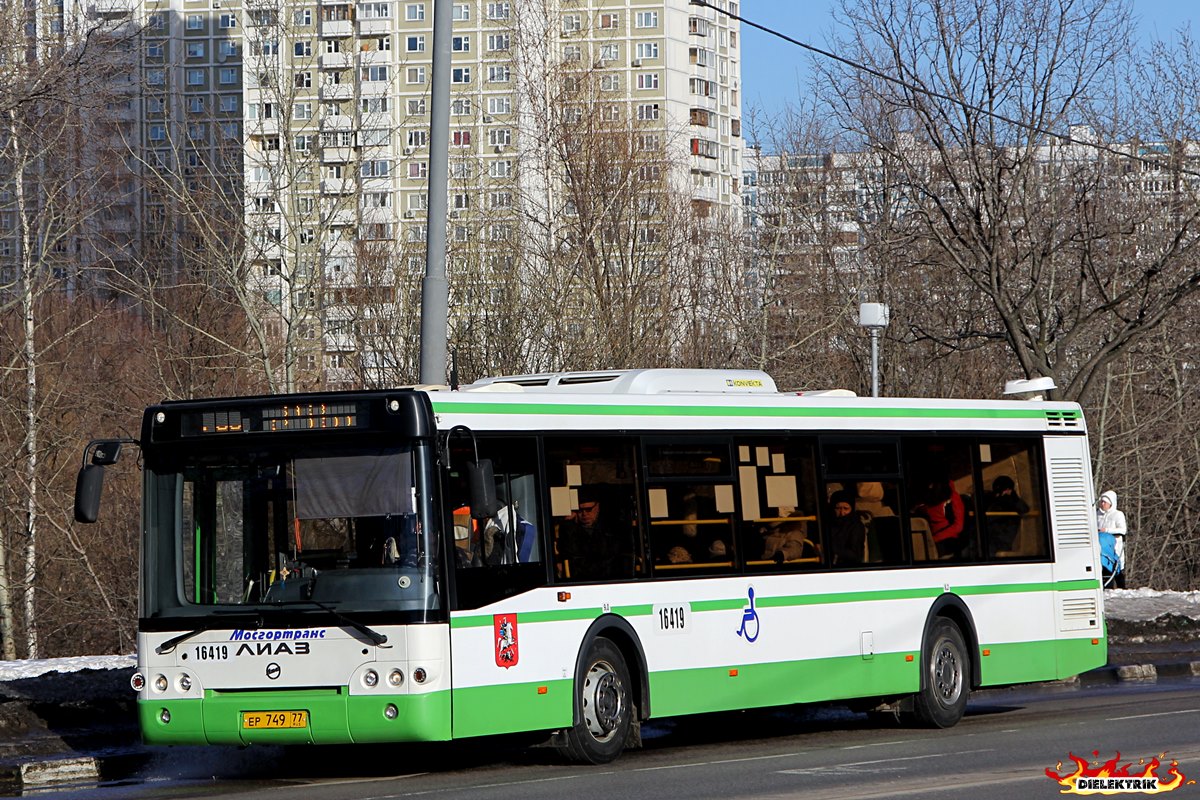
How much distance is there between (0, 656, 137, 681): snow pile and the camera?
16203mm

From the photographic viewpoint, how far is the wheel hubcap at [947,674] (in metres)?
15.7

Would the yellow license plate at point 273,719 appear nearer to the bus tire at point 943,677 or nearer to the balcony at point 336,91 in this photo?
the bus tire at point 943,677

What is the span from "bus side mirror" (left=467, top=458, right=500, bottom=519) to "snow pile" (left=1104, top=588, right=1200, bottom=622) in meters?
14.1

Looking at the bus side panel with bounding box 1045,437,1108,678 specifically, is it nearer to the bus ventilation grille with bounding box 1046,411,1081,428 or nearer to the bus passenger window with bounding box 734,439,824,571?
the bus ventilation grille with bounding box 1046,411,1081,428

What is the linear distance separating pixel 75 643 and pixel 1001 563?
25.6m

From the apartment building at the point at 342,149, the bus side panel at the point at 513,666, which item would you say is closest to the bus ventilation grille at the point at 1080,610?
the bus side panel at the point at 513,666

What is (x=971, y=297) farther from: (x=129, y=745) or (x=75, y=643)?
(x=129, y=745)

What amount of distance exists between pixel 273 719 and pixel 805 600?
4546 millimetres

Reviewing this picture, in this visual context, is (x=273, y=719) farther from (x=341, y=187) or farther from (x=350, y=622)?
(x=341, y=187)

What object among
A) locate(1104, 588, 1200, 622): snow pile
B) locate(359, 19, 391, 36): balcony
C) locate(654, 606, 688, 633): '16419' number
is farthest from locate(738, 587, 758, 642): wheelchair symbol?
locate(359, 19, 391, 36): balcony

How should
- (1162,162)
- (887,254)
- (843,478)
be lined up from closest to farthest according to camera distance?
(843,478) < (1162,162) < (887,254)

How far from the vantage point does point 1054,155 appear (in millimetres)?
31016

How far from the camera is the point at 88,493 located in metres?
11.8

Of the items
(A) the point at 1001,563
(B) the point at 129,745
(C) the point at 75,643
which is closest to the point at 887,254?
(C) the point at 75,643
